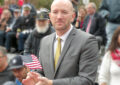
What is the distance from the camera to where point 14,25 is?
9945 mm

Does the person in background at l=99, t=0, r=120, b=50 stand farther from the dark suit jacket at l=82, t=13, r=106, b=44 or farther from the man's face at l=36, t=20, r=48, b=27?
the man's face at l=36, t=20, r=48, b=27

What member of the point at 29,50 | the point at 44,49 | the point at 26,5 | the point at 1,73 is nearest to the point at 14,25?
the point at 26,5

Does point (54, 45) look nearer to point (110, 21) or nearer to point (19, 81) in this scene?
point (19, 81)

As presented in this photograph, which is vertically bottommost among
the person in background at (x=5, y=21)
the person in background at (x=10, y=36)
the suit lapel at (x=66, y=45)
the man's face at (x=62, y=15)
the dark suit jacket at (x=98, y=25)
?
the person in background at (x=10, y=36)

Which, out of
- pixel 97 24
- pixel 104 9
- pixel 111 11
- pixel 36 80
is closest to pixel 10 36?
pixel 97 24

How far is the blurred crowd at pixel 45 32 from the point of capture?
3.86 meters

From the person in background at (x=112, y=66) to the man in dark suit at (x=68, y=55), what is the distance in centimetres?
140

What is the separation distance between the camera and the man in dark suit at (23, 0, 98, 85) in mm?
2318

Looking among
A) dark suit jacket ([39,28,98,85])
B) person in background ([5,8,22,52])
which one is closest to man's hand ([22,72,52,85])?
dark suit jacket ([39,28,98,85])

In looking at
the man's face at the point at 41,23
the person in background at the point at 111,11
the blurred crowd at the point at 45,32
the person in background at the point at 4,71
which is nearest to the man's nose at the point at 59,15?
the blurred crowd at the point at 45,32

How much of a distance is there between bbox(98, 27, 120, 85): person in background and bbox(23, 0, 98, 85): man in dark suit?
1398 millimetres

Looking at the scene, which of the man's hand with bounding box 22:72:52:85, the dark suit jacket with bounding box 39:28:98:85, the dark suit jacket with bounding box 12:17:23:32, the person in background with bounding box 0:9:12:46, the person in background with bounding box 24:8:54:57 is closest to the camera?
the man's hand with bounding box 22:72:52:85

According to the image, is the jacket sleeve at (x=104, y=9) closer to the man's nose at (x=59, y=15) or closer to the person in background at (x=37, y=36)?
the person in background at (x=37, y=36)

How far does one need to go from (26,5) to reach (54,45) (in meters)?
7.21
